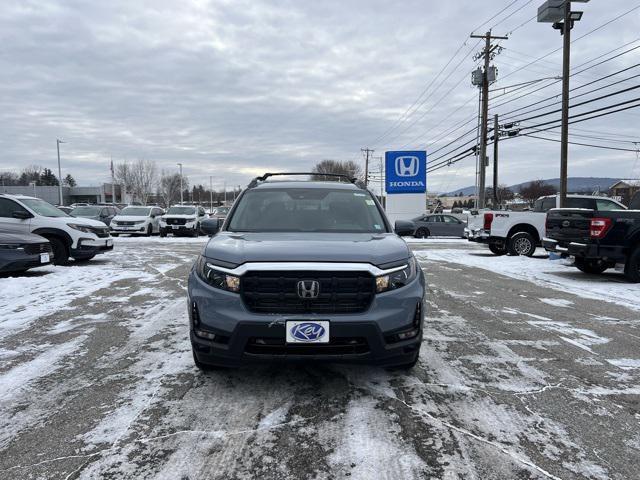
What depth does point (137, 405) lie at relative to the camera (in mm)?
3508

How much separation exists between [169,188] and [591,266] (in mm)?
97270

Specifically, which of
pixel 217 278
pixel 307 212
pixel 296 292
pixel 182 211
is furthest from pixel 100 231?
pixel 182 211

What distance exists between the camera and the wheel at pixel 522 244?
15422 mm

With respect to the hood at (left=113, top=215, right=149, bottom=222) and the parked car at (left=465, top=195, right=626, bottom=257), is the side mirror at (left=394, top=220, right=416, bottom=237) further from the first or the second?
the hood at (left=113, top=215, right=149, bottom=222)

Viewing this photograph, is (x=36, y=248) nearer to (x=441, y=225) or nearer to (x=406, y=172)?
(x=441, y=225)

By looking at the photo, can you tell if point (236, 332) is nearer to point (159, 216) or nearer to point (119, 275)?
point (119, 275)

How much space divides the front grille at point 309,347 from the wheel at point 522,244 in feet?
44.2

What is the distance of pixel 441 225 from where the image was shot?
91.8 ft

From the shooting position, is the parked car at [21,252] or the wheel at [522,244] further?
the wheel at [522,244]

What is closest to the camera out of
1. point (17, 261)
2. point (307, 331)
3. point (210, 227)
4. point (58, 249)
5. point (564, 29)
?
point (307, 331)

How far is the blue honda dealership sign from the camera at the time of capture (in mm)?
29312

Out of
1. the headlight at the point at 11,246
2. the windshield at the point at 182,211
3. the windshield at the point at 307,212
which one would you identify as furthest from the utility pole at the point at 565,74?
the windshield at the point at 182,211

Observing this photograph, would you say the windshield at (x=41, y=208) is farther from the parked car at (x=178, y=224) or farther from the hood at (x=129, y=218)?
the parked car at (x=178, y=224)

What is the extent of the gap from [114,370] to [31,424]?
1.05 m
